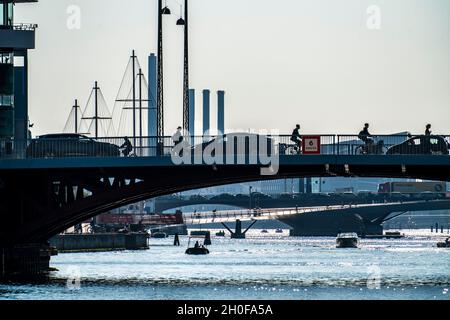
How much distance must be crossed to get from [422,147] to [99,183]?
24851 millimetres

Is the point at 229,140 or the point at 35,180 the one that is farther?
the point at 35,180

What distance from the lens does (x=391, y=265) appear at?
164250 mm

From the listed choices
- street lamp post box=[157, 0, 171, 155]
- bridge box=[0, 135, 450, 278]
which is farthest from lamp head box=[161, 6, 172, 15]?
bridge box=[0, 135, 450, 278]

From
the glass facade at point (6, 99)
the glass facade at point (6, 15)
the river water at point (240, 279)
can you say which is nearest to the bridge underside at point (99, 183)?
the river water at point (240, 279)

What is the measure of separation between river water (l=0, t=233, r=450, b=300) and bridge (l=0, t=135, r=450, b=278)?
5.32 metres

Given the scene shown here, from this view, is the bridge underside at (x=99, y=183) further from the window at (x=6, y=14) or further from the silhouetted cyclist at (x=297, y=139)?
the window at (x=6, y=14)

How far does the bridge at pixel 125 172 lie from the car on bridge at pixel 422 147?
0.51 m

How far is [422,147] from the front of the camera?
11775 centimetres

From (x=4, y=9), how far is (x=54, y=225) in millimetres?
33792

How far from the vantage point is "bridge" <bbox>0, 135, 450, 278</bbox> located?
117 meters

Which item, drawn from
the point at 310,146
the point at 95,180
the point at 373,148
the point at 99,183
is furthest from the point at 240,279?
the point at 373,148

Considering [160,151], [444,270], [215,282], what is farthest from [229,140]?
[444,270]
